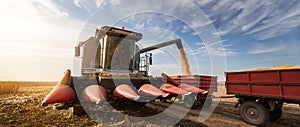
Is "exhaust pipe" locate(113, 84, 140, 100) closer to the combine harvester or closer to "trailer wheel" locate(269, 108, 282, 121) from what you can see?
the combine harvester

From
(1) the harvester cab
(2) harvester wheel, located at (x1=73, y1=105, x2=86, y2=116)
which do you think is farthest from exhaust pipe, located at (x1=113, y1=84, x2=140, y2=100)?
(1) the harvester cab

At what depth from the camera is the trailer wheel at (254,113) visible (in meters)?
Result: 5.02

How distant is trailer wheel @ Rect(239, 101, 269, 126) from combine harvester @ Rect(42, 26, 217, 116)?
1469 mm

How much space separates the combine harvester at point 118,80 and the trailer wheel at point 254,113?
1.47 meters

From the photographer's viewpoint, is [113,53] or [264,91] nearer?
[264,91]

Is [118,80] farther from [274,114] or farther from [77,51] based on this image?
[274,114]

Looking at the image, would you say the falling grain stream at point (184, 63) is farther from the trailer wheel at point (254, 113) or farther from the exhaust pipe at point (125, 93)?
the exhaust pipe at point (125, 93)

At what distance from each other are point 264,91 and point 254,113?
2.69ft

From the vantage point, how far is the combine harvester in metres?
4.43

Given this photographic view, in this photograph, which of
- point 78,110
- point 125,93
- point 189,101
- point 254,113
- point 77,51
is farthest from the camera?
point 77,51

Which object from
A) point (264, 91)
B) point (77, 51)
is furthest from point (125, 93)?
point (77, 51)

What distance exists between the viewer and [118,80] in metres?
5.53

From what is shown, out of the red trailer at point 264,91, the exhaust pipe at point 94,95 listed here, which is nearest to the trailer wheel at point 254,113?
the red trailer at point 264,91

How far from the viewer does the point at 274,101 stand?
198 inches
